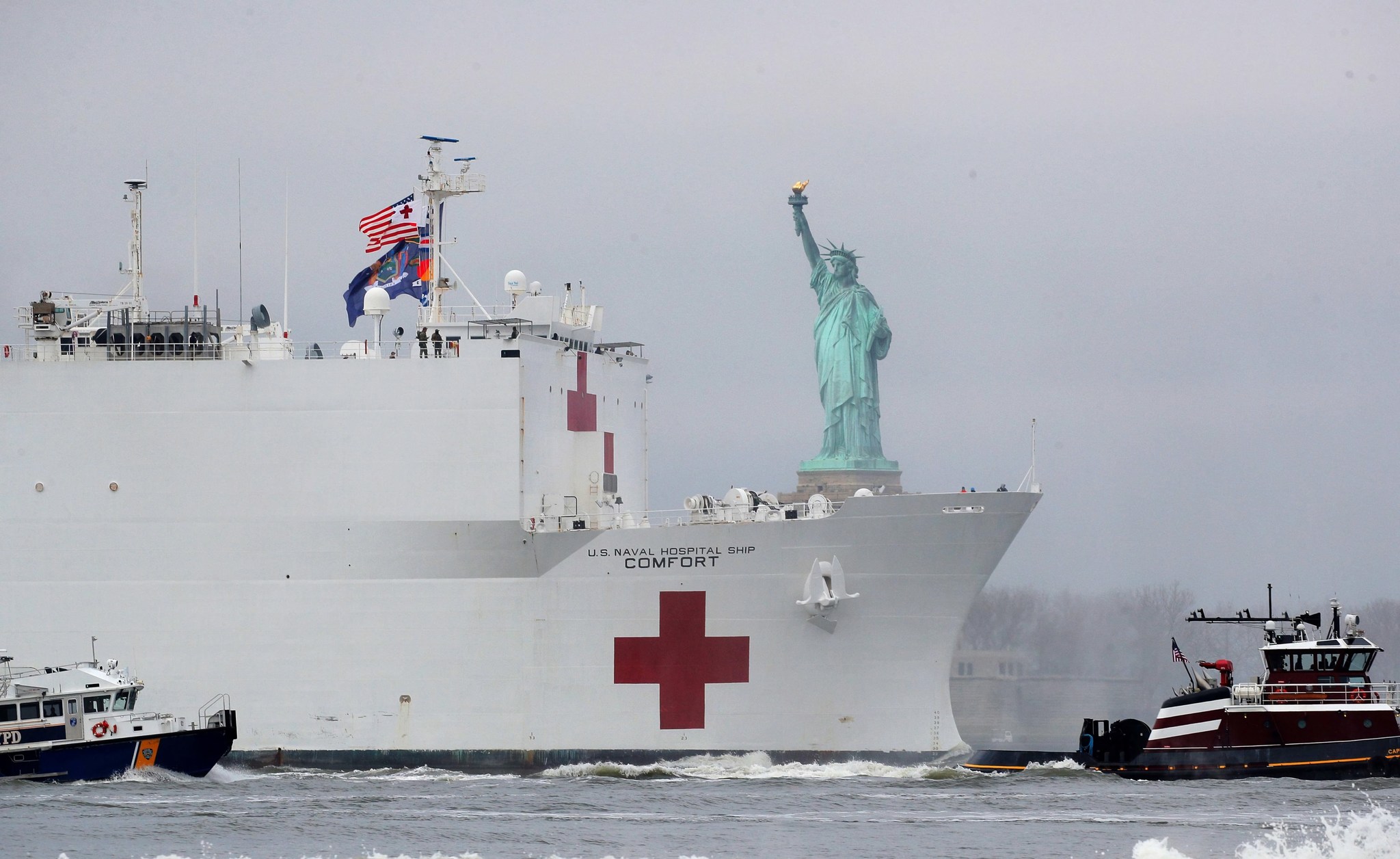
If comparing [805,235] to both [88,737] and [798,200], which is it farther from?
[88,737]

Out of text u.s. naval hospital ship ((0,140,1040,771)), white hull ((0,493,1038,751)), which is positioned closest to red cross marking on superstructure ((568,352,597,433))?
text u.s. naval hospital ship ((0,140,1040,771))

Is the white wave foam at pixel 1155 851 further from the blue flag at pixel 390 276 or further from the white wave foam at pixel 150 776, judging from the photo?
the blue flag at pixel 390 276

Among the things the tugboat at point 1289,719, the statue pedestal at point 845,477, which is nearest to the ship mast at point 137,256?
the tugboat at point 1289,719

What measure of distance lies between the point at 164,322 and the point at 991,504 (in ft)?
34.5

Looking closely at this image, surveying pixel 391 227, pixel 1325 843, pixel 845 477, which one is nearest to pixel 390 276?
pixel 391 227

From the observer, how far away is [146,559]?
Result: 24453 mm

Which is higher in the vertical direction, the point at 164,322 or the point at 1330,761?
the point at 164,322

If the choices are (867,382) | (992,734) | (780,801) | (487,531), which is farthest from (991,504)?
(867,382)

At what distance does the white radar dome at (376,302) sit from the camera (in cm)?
2473

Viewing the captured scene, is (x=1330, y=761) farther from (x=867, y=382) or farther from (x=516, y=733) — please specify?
(x=867, y=382)

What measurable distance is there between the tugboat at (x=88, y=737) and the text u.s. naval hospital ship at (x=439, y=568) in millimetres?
718

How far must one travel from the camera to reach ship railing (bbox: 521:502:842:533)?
2378 centimetres

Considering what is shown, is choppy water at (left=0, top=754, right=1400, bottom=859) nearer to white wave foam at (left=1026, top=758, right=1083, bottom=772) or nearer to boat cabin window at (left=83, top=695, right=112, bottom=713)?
boat cabin window at (left=83, top=695, right=112, bottom=713)

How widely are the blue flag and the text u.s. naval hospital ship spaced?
97 cm
